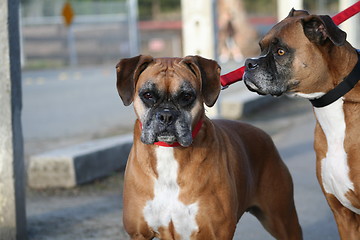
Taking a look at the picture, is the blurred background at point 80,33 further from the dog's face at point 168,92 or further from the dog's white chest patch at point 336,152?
the dog's white chest patch at point 336,152

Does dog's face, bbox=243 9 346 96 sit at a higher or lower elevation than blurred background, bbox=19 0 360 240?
higher

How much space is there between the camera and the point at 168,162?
473cm

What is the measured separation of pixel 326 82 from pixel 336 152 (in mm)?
465

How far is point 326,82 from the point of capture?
4.87m

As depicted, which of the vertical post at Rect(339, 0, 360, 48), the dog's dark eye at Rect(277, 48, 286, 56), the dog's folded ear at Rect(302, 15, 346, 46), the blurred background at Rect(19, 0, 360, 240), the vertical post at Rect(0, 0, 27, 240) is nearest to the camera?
the dog's folded ear at Rect(302, 15, 346, 46)

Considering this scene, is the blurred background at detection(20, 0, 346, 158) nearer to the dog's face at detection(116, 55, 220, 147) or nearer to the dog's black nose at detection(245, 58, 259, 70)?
the dog's black nose at detection(245, 58, 259, 70)

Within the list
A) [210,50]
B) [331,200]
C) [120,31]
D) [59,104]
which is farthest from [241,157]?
[120,31]

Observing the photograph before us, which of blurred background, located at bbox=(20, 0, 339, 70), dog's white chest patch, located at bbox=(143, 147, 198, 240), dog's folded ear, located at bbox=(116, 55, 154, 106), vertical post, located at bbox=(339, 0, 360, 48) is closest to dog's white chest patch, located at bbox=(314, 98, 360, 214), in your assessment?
dog's white chest patch, located at bbox=(143, 147, 198, 240)

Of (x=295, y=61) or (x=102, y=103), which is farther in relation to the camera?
(x=102, y=103)

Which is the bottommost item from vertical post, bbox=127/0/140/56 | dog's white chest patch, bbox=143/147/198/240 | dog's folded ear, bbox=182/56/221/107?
vertical post, bbox=127/0/140/56

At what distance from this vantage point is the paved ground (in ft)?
21.0

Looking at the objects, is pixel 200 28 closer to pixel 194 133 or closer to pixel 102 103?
pixel 194 133

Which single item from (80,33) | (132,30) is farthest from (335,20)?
(132,30)

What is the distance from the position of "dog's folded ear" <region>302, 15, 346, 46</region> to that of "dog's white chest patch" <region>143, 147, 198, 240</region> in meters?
1.28
